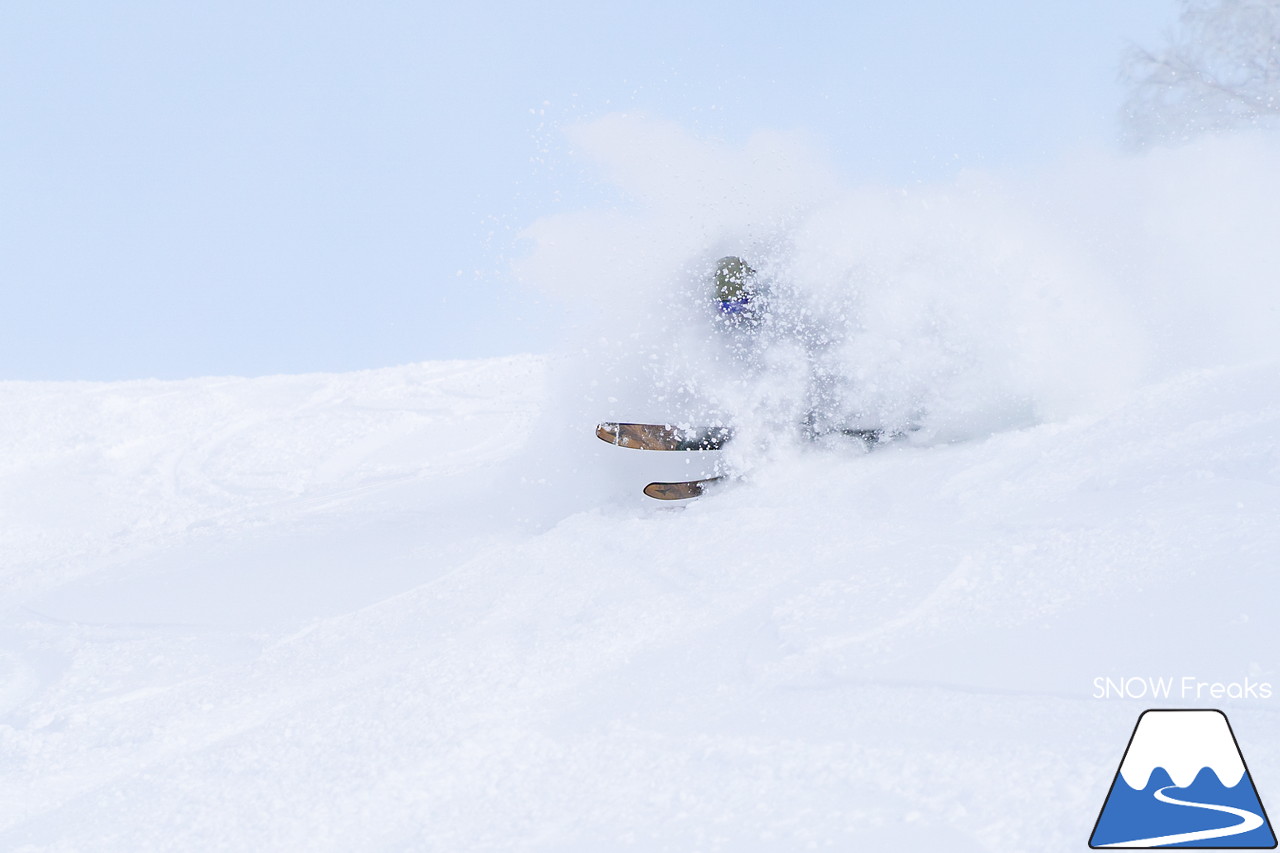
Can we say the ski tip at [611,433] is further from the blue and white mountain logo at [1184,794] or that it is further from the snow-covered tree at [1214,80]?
the snow-covered tree at [1214,80]

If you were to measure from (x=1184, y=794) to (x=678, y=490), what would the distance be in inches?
126

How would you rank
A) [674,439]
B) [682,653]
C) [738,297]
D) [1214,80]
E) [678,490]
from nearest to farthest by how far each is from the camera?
[682,653] < [678,490] < [674,439] < [738,297] < [1214,80]

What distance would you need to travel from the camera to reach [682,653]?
109 inches

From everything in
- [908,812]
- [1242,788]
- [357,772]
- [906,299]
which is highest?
[906,299]

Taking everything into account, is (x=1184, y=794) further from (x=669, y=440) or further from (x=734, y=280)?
(x=734, y=280)

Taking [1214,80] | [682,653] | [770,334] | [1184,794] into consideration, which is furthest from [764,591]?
[1214,80]

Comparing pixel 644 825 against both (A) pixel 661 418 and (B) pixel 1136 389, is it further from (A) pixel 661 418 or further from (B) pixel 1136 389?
(B) pixel 1136 389

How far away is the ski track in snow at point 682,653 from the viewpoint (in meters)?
1.91

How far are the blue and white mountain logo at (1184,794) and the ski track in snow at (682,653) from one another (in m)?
0.04

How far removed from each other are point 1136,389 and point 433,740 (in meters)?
4.07

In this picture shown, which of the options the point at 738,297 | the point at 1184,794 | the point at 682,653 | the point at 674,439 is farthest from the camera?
the point at 738,297

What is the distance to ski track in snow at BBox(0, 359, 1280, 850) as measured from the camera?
75.2 inches

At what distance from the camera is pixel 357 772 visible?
91.3 inches

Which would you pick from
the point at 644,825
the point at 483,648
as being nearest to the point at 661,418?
the point at 483,648
